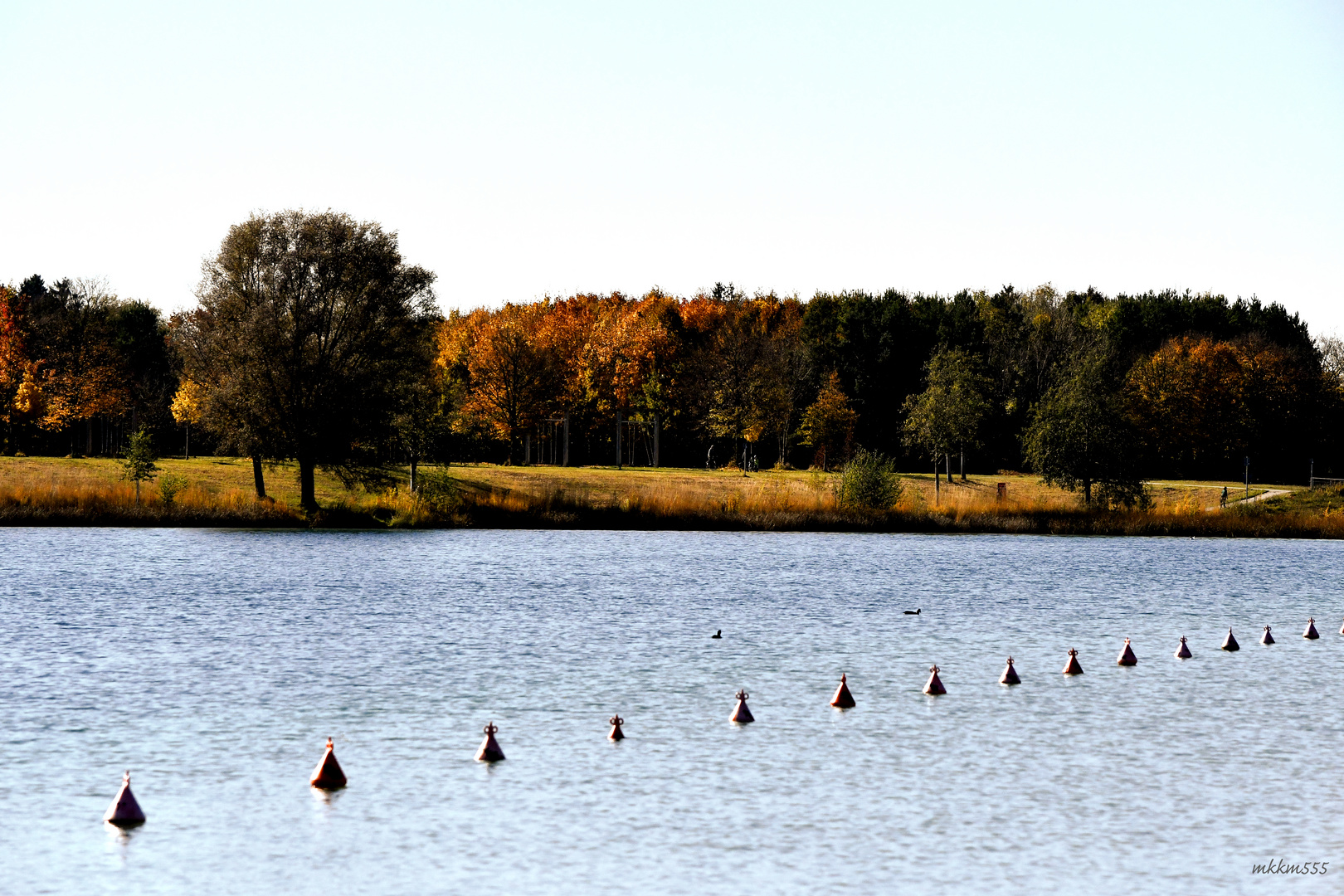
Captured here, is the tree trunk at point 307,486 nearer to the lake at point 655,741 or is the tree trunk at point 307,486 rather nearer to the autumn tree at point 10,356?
the lake at point 655,741

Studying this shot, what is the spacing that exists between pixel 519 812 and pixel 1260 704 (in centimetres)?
1430

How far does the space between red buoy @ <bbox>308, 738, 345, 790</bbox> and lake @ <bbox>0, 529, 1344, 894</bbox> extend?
0.23 metres

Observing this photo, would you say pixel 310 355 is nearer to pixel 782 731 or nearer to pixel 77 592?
pixel 77 592

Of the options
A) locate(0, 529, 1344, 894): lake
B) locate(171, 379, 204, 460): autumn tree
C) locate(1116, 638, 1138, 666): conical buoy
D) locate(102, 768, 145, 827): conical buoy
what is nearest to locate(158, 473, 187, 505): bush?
locate(171, 379, 204, 460): autumn tree

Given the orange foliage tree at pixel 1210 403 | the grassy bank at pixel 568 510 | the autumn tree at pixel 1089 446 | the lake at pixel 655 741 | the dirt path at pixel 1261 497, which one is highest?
the orange foliage tree at pixel 1210 403

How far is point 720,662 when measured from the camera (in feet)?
Result: 90.9

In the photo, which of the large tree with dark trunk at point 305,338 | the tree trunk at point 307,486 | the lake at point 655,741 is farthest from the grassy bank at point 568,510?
the lake at point 655,741

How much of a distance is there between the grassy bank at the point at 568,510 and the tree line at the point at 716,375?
11.7 ft

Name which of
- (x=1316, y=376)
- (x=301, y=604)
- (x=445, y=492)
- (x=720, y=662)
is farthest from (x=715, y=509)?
(x=1316, y=376)

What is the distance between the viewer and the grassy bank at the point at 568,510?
6344 cm

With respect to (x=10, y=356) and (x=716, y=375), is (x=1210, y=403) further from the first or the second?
(x=10, y=356)

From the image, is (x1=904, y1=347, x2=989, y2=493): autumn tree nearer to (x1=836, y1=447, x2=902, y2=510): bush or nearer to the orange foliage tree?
the orange foliage tree

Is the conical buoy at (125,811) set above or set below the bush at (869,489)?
below

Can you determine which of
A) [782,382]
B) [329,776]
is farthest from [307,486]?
[329,776]
